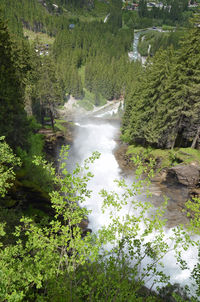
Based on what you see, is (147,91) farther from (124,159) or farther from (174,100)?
(124,159)

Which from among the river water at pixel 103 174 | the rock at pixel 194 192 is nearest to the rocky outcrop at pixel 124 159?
the river water at pixel 103 174

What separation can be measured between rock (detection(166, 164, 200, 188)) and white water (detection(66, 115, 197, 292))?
5273mm

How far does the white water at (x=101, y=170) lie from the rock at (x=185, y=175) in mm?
5273

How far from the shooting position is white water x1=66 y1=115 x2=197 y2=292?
1421 cm

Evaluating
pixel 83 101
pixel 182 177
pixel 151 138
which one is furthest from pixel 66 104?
pixel 182 177

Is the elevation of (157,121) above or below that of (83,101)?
above

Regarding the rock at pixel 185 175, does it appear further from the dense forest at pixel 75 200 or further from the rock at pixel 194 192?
the dense forest at pixel 75 200

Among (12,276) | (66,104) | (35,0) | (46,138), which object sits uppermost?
(35,0)

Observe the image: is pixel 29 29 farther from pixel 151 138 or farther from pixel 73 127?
pixel 151 138

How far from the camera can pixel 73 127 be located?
1807 inches

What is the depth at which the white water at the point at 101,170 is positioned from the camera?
14211 millimetres

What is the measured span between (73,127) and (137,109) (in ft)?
68.4

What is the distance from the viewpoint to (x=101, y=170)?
25.9 metres

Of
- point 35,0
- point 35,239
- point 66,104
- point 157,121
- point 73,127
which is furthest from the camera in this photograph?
point 35,0
